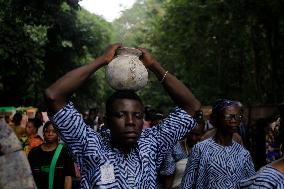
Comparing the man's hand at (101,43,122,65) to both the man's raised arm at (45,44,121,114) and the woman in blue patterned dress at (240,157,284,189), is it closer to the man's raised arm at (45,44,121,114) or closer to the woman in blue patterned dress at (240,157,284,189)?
the man's raised arm at (45,44,121,114)

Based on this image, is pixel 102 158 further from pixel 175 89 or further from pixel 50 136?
pixel 50 136

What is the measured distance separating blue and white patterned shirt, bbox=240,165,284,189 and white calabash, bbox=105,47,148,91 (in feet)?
3.00

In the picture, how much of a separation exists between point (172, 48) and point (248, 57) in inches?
184

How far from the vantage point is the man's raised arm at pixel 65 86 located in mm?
3127

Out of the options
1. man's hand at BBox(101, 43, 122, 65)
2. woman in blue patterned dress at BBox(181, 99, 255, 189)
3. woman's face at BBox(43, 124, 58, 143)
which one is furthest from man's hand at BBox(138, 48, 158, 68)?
woman's face at BBox(43, 124, 58, 143)

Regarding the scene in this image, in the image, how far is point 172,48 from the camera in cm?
3006

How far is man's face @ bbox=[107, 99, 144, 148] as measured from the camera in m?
3.21

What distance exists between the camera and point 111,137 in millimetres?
3307

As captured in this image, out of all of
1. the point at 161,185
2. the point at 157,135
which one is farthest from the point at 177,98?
the point at 161,185

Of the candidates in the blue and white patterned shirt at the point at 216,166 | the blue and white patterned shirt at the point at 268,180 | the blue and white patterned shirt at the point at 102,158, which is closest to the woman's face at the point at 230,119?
the blue and white patterned shirt at the point at 216,166

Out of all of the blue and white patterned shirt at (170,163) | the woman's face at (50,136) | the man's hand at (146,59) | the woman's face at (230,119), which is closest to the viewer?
the man's hand at (146,59)

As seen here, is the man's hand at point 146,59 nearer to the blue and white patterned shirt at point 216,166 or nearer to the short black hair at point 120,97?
the short black hair at point 120,97

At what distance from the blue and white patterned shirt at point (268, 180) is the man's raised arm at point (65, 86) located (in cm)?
109

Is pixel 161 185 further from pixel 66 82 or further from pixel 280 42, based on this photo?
pixel 280 42
